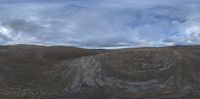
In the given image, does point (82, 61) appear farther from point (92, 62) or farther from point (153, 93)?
point (153, 93)

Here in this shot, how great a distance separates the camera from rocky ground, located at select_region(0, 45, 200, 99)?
4741 cm

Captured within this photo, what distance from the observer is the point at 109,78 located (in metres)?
47.9

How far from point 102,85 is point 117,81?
1.36 meters

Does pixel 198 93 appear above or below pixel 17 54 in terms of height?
below

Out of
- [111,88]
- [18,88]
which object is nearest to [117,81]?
[111,88]

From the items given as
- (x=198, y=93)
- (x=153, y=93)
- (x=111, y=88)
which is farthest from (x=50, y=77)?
(x=198, y=93)

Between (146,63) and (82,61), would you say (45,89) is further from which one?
(146,63)

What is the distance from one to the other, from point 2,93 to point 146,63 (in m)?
12.3

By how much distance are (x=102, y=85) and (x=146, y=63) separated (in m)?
4.41

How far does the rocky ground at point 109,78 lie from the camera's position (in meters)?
47.4

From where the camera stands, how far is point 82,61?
49.6 metres

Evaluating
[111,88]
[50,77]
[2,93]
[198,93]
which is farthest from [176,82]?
[2,93]

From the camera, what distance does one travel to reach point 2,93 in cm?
4694

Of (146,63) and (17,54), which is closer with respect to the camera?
(146,63)
